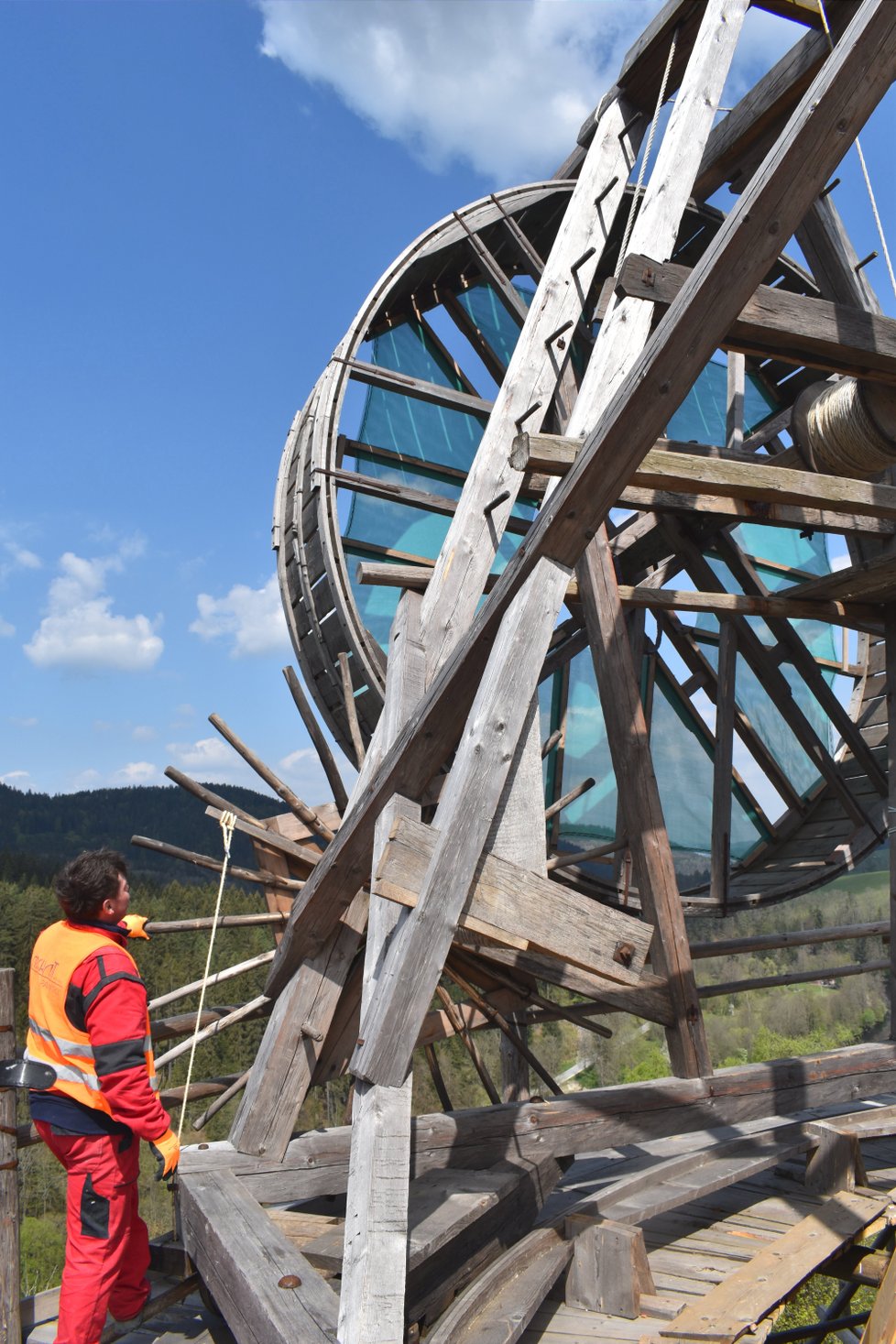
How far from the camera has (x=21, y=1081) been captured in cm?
288

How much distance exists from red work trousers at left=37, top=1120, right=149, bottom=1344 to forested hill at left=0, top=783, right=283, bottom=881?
56.3 meters

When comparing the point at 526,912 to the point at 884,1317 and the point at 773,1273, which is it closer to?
the point at 884,1317

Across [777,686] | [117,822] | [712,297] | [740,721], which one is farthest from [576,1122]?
[117,822]

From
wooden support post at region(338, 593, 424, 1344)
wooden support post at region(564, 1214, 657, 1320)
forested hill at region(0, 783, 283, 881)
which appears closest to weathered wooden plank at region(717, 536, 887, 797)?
wooden support post at region(338, 593, 424, 1344)

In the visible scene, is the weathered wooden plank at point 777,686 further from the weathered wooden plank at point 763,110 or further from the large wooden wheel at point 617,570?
the weathered wooden plank at point 763,110

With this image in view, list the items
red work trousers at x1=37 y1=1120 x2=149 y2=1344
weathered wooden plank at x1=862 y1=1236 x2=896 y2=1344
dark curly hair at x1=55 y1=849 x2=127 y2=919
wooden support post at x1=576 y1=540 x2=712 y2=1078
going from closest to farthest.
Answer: weathered wooden plank at x1=862 y1=1236 x2=896 y2=1344
red work trousers at x1=37 y1=1120 x2=149 y2=1344
dark curly hair at x1=55 y1=849 x2=127 y2=919
wooden support post at x1=576 y1=540 x2=712 y2=1078

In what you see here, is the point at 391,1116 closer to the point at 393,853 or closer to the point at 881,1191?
the point at 393,853

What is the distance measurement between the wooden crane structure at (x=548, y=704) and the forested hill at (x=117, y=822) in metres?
53.8

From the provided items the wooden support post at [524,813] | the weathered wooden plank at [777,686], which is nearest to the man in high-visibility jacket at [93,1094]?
the wooden support post at [524,813]

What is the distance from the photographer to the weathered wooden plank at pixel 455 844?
8.21 ft

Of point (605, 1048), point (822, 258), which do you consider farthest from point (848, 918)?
point (822, 258)

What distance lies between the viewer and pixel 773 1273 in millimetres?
2934

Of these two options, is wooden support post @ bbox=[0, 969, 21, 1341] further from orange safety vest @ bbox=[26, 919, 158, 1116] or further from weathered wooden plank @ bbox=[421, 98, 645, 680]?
weathered wooden plank @ bbox=[421, 98, 645, 680]

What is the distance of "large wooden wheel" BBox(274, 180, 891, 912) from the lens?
527cm
